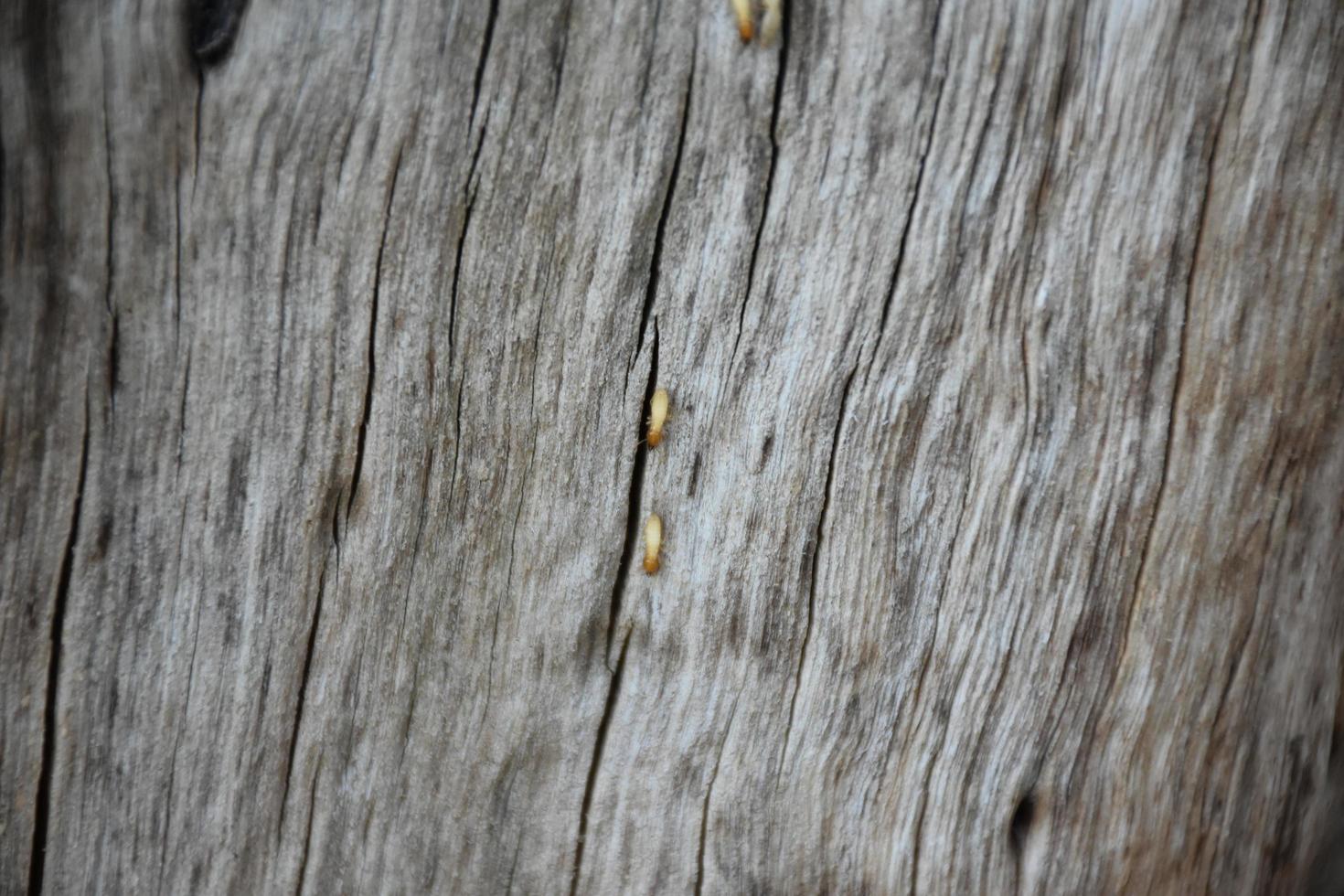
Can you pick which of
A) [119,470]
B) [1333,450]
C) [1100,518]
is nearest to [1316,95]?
[1333,450]

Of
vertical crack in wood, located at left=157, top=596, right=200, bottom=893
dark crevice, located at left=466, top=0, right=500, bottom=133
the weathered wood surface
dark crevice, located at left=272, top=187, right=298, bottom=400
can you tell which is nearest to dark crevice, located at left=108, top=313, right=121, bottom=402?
the weathered wood surface

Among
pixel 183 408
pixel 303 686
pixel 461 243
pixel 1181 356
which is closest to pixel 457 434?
pixel 461 243

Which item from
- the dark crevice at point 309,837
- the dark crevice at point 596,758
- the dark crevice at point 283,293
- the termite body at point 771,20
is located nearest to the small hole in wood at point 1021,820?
the dark crevice at point 596,758

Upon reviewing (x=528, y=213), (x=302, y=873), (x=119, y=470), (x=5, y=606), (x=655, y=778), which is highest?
(x=528, y=213)

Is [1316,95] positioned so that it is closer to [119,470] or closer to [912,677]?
[912,677]

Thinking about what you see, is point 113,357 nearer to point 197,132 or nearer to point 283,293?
point 283,293

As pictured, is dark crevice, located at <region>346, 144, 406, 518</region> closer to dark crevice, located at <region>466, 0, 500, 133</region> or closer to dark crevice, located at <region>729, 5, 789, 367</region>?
dark crevice, located at <region>466, 0, 500, 133</region>
